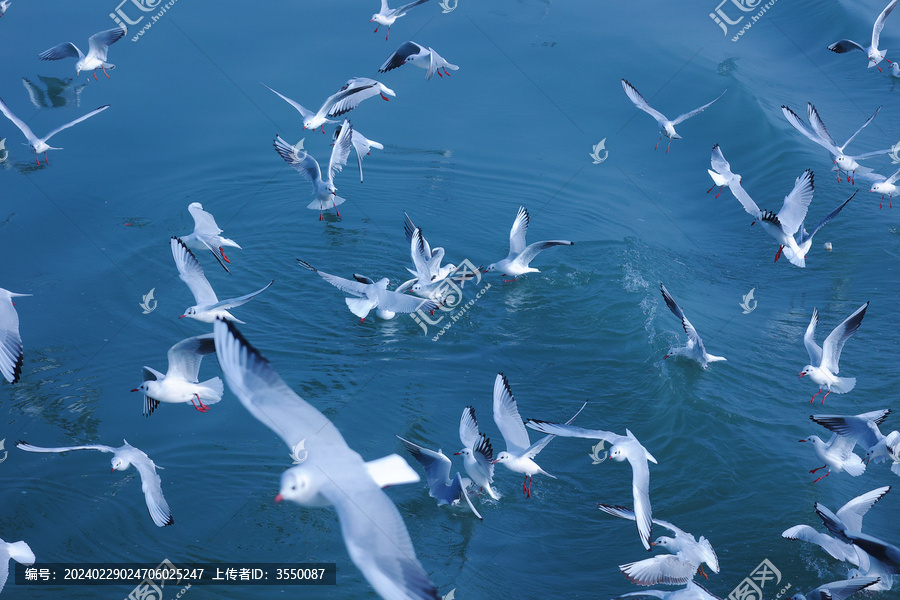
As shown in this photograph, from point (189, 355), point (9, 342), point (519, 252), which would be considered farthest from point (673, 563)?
point (9, 342)

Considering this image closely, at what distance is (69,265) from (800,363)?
11.3m

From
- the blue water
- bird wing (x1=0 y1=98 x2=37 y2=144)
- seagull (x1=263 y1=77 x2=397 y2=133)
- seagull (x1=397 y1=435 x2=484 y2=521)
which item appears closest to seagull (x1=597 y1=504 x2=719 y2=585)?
the blue water

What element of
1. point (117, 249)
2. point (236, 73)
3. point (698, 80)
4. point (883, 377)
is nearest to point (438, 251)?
point (117, 249)

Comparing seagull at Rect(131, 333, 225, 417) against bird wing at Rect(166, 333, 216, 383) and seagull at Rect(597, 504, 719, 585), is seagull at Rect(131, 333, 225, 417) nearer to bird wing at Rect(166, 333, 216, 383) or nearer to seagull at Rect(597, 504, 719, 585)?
bird wing at Rect(166, 333, 216, 383)

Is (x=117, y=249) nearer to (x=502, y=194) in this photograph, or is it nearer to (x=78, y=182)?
(x=78, y=182)

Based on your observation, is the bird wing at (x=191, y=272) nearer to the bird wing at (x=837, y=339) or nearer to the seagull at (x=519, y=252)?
the seagull at (x=519, y=252)

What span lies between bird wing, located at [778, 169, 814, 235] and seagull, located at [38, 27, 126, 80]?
12531 mm

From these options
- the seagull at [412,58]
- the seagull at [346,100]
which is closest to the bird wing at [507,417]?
the seagull at [346,100]

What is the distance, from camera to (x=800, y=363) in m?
11.0

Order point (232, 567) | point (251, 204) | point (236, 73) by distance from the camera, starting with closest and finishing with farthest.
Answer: point (232, 567)
point (251, 204)
point (236, 73)

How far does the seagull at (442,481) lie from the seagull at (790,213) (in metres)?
5.88

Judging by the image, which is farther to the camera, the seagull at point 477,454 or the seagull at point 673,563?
the seagull at point 477,454

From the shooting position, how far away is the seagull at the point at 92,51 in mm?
14867

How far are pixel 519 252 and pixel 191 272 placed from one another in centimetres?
497
